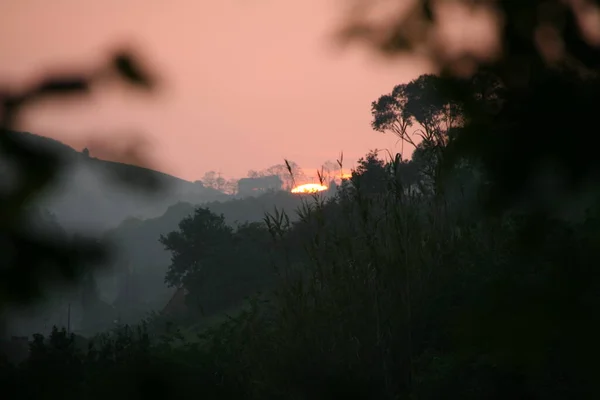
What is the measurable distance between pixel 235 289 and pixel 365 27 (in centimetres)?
2716

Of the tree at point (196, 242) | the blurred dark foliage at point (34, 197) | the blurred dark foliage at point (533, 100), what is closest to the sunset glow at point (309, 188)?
the blurred dark foliage at point (533, 100)

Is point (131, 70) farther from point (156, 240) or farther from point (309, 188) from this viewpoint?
point (156, 240)

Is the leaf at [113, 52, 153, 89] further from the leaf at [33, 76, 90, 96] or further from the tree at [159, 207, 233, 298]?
the tree at [159, 207, 233, 298]

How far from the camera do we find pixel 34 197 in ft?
3.34

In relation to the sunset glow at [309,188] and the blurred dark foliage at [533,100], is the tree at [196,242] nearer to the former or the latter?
the sunset glow at [309,188]

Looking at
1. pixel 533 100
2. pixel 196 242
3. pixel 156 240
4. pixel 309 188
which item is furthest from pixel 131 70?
pixel 156 240

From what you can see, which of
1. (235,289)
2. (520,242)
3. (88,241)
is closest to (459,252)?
(520,242)

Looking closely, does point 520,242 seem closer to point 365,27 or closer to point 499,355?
point 499,355

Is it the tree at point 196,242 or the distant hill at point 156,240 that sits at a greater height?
the distant hill at point 156,240

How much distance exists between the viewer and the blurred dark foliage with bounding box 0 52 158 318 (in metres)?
1.01

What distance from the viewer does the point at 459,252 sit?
6020mm

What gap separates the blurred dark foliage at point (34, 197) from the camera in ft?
3.33

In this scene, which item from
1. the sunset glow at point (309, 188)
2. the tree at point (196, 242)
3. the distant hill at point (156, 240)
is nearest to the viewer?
the sunset glow at point (309, 188)

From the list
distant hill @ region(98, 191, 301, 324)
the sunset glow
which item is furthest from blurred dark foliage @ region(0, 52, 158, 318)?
distant hill @ region(98, 191, 301, 324)
